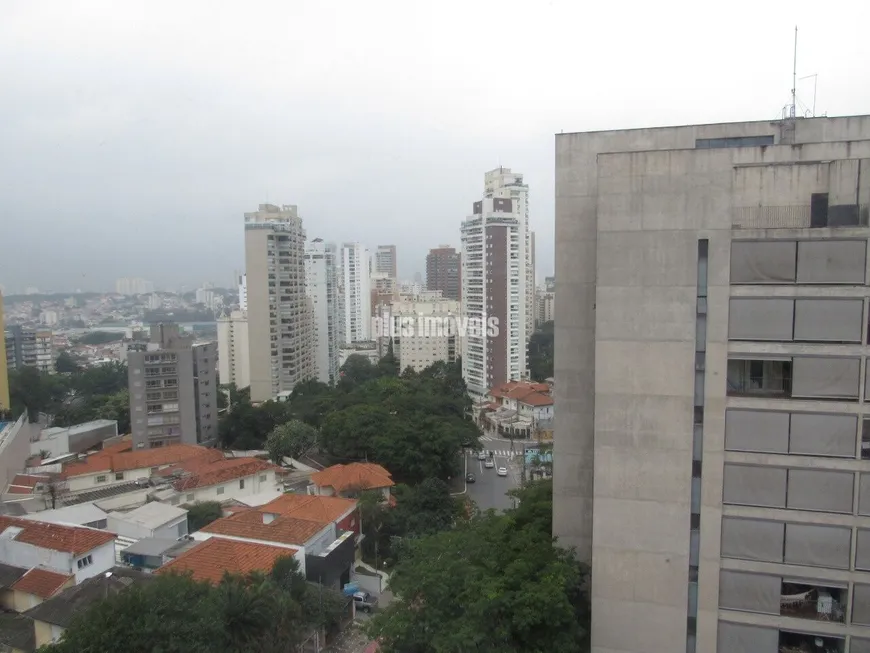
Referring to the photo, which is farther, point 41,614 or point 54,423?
point 54,423

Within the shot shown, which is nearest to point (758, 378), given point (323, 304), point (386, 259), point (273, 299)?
point (273, 299)

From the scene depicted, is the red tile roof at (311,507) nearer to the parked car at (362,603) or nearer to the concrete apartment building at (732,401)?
the parked car at (362,603)

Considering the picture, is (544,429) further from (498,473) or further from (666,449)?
(666,449)

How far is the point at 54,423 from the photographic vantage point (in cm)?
2767

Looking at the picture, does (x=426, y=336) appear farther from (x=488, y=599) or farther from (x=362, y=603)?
(x=488, y=599)

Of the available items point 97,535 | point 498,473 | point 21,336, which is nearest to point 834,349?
point 97,535

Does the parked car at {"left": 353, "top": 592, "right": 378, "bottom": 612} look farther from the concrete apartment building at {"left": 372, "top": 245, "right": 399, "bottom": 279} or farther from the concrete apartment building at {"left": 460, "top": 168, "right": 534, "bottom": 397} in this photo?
the concrete apartment building at {"left": 372, "top": 245, "right": 399, "bottom": 279}

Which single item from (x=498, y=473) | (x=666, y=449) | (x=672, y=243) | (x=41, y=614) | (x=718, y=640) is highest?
(x=672, y=243)

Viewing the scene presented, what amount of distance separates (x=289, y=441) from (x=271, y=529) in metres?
9.05

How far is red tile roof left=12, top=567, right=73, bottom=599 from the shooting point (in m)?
10.1

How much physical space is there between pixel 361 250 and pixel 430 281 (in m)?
12.2

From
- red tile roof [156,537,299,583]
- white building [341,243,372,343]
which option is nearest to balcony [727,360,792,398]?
red tile roof [156,537,299,583]

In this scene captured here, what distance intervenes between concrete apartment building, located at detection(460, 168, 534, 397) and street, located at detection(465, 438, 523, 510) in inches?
270

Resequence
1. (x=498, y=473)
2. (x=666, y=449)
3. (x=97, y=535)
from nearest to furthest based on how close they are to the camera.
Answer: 1. (x=666, y=449)
2. (x=97, y=535)
3. (x=498, y=473)
